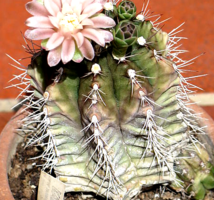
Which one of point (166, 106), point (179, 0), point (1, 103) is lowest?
point (166, 106)

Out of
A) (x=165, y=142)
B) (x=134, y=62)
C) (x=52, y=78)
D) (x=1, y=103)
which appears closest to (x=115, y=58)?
(x=134, y=62)

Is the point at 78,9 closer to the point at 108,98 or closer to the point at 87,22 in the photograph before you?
the point at 87,22

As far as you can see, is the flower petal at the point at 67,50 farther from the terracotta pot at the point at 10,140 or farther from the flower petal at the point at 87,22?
the terracotta pot at the point at 10,140

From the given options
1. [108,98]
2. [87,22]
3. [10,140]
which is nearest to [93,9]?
[87,22]

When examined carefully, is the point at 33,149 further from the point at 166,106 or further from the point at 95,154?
the point at 166,106

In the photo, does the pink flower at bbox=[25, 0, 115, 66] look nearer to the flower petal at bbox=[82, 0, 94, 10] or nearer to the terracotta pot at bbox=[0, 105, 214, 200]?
the flower petal at bbox=[82, 0, 94, 10]

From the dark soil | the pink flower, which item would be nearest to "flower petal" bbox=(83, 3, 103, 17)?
the pink flower

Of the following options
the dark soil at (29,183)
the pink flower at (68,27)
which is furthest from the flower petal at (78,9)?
the dark soil at (29,183)
